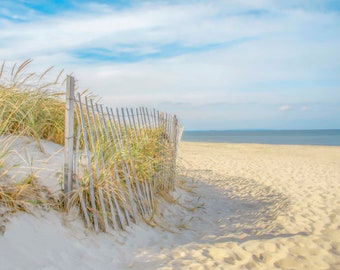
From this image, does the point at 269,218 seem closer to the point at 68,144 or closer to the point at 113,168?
the point at 113,168

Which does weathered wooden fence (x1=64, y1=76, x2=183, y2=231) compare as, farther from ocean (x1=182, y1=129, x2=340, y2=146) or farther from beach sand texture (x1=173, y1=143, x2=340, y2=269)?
ocean (x1=182, y1=129, x2=340, y2=146)

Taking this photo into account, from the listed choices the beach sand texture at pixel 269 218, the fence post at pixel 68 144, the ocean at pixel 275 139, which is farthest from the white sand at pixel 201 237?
the ocean at pixel 275 139

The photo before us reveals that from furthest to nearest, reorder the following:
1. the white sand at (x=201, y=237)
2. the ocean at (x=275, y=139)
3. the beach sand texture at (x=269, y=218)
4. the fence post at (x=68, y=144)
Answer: the ocean at (x=275, y=139) → the fence post at (x=68, y=144) → the beach sand texture at (x=269, y=218) → the white sand at (x=201, y=237)

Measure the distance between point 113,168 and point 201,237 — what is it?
1.36 m

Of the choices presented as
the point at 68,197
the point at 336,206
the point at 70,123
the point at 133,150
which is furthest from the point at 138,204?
the point at 336,206

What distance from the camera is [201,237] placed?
4379mm

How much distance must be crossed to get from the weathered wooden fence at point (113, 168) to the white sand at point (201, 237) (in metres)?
0.23

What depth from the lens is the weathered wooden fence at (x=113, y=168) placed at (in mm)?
3828

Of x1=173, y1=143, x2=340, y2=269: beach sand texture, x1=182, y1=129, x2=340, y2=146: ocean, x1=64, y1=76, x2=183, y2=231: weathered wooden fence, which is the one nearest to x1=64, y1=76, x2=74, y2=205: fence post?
x1=64, y1=76, x2=183, y2=231: weathered wooden fence

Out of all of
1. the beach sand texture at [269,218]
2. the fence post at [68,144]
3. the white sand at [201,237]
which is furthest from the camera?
the fence post at [68,144]

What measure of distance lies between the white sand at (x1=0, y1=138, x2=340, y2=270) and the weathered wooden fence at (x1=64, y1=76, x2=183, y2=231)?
0.75ft

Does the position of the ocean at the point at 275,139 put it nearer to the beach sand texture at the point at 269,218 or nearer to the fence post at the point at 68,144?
the beach sand texture at the point at 269,218

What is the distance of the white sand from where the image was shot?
3035 mm

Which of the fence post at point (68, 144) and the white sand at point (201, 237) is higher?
the fence post at point (68, 144)
